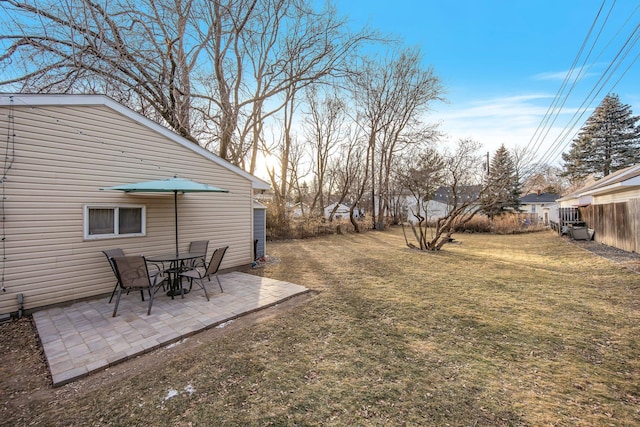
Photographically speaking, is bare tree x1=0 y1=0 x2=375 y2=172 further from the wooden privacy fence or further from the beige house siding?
the wooden privacy fence

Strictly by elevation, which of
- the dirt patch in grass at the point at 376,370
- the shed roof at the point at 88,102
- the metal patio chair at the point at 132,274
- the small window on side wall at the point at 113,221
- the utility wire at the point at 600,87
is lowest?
the dirt patch in grass at the point at 376,370

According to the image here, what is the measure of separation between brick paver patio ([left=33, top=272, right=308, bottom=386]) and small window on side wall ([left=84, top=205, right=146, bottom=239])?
114 centimetres

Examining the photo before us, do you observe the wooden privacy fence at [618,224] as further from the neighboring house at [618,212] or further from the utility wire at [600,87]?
the utility wire at [600,87]

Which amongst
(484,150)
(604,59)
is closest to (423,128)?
(484,150)

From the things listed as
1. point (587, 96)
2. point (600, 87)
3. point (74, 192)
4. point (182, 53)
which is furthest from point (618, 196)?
point (182, 53)

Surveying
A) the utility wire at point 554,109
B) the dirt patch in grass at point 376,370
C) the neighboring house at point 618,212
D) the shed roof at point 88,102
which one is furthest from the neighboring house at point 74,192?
the neighboring house at point 618,212

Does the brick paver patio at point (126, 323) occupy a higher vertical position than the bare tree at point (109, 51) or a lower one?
lower

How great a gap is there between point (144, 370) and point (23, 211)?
3.29 metres

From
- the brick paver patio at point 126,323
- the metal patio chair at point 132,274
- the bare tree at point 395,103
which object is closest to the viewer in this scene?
the brick paver patio at point 126,323

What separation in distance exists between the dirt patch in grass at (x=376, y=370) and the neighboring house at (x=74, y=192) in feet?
2.68

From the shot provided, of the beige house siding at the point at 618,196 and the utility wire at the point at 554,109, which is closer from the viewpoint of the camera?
the utility wire at the point at 554,109

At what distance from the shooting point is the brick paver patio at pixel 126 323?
2.82 meters

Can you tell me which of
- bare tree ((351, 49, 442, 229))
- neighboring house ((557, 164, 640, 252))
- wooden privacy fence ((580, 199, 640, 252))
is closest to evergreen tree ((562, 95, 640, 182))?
neighboring house ((557, 164, 640, 252))

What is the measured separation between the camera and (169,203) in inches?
218
